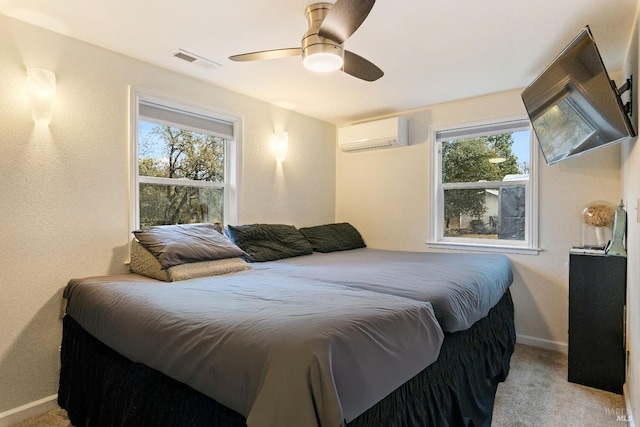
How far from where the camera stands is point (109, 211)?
7.89 feet

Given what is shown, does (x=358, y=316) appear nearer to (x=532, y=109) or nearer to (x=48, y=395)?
(x=48, y=395)

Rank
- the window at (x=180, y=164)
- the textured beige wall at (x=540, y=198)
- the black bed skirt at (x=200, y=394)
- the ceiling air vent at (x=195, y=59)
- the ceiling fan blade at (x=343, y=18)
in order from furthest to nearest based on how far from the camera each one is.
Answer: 1. the textured beige wall at (x=540, y=198)
2. the window at (x=180, y=164)
3. the ceiling air vent at (x=195, y=59)
4. the ceiling fan blade at (x=343, y=18)
5. the black bed skirt at (x=200, y=394)

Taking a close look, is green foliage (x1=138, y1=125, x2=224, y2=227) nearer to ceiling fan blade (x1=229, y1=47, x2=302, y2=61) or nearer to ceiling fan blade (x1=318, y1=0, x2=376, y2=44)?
ceiling fan blade (x1=229, y1=47, x2=302, y2=61)

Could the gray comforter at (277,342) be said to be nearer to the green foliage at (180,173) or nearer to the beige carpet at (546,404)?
the beige carpet at (546,404)

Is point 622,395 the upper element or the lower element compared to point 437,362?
lower

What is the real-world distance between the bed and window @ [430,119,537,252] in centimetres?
105

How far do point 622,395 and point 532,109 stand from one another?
2000mm

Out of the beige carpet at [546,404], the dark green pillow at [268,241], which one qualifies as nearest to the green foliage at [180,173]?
the dark green pillow at [268,241]

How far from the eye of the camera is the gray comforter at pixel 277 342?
98 centimetres

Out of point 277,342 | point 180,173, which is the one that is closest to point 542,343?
point 277,342

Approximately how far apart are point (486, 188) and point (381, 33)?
2.03 m

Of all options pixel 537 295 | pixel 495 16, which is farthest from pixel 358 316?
pixel 537 295

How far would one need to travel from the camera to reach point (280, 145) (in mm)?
3621

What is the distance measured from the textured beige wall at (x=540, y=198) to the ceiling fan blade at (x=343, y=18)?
7.17ft
